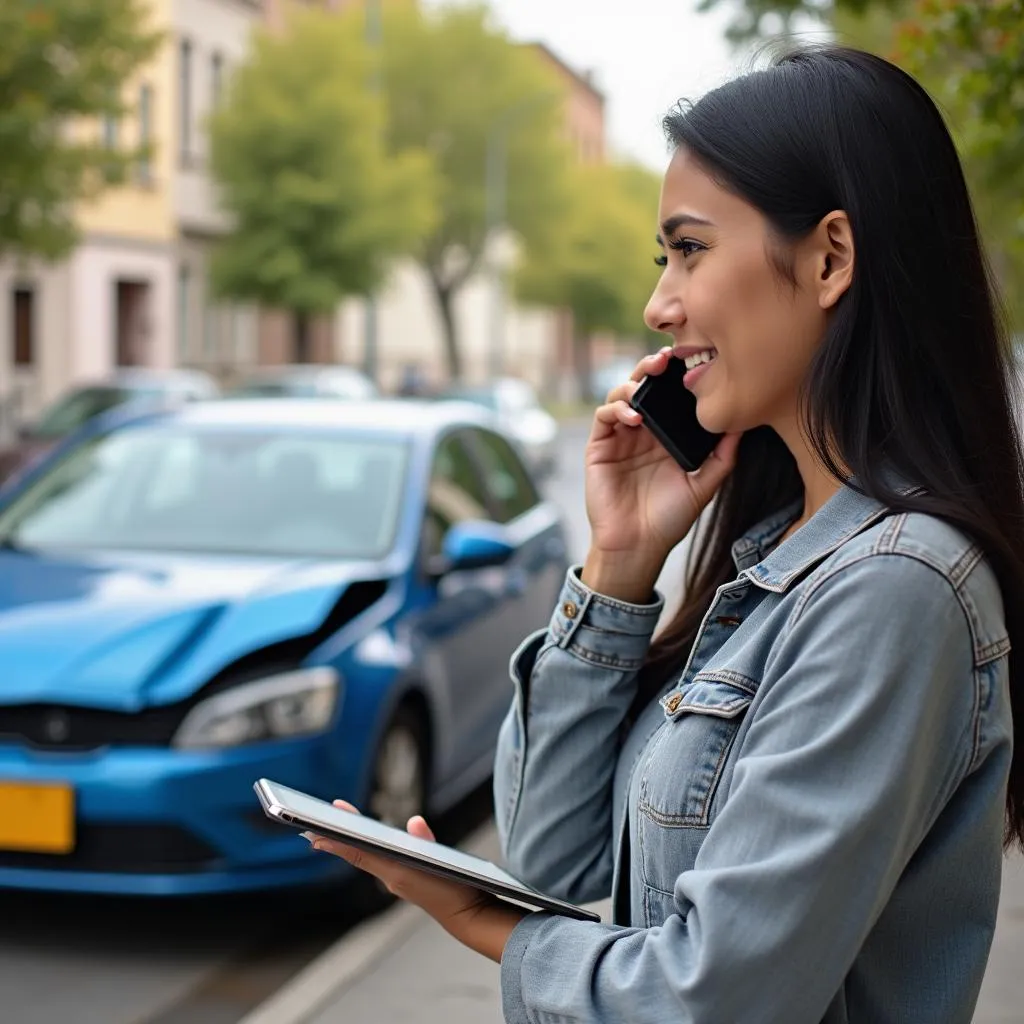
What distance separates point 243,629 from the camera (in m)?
4.86

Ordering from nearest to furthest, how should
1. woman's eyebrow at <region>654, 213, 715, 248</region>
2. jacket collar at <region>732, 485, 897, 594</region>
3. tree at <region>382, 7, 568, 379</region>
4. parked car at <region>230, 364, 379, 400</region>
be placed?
1. jacket collar at <region>732, 485, 897, 594</region>
2. woman's eyebrow at <region>654, 213, 715, 248</region>
3. parked car at <region>230, 364, 379, 400</region>
4. tree at <region>382, 7, 568, 379</region>

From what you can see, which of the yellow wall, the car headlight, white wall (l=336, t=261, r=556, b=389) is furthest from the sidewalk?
white wall (l=336, t=261, r=556, b=389)

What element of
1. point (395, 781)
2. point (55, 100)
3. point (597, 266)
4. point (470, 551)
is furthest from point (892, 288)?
point (597, 266)

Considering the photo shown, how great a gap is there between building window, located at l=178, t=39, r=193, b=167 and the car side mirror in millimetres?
31954

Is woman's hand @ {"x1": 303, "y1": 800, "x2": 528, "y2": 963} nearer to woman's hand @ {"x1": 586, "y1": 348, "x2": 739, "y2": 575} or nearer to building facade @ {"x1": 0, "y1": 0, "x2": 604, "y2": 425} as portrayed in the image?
woman's hand @ {"x1": 586, "y1": 348, "x2": 739, "y2": 575}

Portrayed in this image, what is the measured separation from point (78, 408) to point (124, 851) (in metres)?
13.9

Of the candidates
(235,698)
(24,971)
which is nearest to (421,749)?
(235,698)

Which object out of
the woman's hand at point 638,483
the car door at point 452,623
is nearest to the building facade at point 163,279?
the car door at point 452,623

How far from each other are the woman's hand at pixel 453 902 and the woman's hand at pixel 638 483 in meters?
0.52

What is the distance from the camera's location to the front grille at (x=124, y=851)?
182 inches

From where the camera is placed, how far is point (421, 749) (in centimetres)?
549

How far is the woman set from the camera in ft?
4.75

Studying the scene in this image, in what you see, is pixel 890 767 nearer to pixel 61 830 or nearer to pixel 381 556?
pixel 61 830

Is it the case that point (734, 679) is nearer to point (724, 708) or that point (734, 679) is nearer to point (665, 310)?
point (724, 708)
